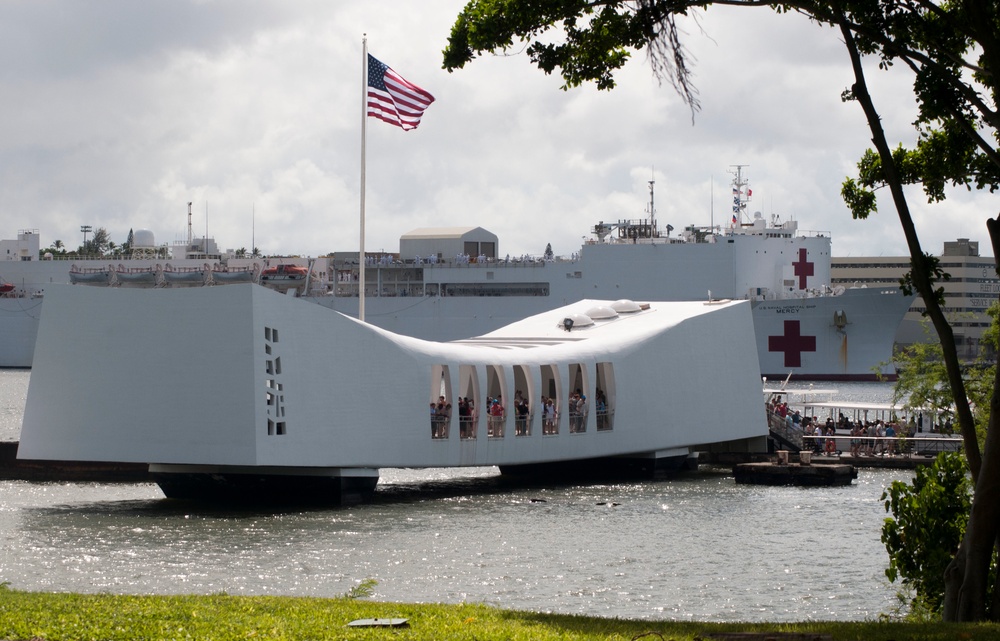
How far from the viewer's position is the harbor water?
45.3ft

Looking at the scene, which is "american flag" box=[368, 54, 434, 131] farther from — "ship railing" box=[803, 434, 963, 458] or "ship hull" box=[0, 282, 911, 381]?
"ship hull" box=[0, 282, 911, 381]

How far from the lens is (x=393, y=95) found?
2305 cm

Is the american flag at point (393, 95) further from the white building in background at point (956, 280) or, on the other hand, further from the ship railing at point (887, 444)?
the white building in background at point (956, 280)

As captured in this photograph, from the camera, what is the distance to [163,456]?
18.8 meters

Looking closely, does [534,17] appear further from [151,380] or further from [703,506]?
[703,506]

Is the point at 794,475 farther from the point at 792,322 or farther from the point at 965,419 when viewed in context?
the point at 792,322

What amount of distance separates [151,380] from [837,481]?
12.8 meters

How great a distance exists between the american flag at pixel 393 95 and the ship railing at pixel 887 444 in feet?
40.5

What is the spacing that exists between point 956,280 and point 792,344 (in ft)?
120

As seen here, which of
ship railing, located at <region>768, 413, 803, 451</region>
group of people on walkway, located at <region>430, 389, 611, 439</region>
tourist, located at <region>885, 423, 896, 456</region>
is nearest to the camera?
group of people on walkway, located at <region>430, 389, 611, 439</region>

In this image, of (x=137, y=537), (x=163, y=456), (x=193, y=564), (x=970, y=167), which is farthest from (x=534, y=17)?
(x=163, y=456)

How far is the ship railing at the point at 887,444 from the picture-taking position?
29.5m

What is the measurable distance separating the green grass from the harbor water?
1.99ft

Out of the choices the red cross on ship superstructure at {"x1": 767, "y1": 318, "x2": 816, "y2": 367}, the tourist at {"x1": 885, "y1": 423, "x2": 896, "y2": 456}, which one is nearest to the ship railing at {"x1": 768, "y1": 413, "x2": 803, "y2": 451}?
the tourist at {"x1": 885, "y1": 423, "x2": 896, "y2": 456}
